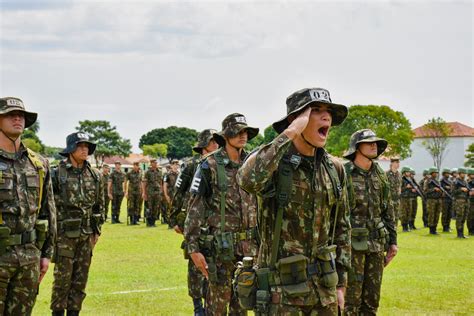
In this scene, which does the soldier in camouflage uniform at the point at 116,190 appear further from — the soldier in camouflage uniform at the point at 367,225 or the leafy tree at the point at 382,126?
the leafy tree at the point at 382,126

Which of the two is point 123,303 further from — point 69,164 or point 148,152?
point 148,152

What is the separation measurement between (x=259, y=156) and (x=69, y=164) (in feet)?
18.2

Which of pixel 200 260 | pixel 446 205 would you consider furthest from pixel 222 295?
pixel 446 205

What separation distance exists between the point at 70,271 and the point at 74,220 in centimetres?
70

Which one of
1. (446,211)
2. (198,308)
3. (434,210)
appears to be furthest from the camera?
(446,211)

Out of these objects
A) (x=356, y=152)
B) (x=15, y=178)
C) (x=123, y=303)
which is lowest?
(x=123, y=303)

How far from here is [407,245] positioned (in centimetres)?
1928

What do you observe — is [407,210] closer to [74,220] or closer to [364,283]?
[364,283]

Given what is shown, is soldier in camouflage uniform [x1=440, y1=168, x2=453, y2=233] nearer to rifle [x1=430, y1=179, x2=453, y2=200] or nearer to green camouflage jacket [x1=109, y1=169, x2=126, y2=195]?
rifle [x1=430, y1=179, x2=453, y2=200]

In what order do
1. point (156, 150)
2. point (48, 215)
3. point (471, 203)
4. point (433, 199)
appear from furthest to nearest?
point (156, 150)
point (471, 203)
point (433, 199)
point (48, 215)

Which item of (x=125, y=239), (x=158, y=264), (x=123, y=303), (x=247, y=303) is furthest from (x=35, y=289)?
(x=125, y=239)

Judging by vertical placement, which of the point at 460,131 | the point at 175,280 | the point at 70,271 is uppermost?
the point at 460,131

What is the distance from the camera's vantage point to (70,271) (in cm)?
895

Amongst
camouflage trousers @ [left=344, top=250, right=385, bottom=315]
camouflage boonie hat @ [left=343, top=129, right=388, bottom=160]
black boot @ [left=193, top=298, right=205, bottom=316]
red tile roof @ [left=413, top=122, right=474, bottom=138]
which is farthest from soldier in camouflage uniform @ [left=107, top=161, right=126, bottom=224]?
red tile roof @ [left=413, top=122, right=474, bottom=138]
